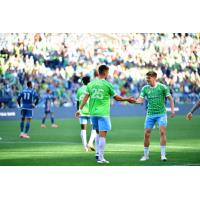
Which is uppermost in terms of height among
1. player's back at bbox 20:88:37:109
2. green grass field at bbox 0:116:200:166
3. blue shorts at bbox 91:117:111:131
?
player's back at bbox 20:88:37:109

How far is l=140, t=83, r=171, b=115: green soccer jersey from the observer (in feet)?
40.5

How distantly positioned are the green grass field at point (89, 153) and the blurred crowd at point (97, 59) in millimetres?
646

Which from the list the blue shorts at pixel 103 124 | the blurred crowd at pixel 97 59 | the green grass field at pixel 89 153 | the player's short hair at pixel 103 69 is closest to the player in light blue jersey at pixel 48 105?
the green grass field at pixel 89 153

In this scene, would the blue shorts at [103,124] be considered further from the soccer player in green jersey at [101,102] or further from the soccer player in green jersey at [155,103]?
the soccer player in green jersey at [155,103]

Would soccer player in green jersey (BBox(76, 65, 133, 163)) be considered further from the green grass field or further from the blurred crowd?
the blurred crowd

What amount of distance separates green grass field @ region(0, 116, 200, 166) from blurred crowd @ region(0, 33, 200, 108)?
2.12 feet

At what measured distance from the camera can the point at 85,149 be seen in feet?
45.1

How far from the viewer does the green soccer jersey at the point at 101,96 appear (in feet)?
40.1

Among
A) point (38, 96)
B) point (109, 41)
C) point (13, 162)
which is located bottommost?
point (13, 162)

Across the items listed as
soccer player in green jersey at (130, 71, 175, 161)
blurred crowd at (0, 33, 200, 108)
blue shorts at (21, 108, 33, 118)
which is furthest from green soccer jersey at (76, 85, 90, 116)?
blue shorts at (21, 108, 33, 118)

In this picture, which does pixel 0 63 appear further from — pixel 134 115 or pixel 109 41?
pixel 134 115

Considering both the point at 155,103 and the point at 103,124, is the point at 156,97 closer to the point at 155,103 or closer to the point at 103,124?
the point at 155,103


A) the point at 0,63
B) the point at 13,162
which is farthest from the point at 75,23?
the point at 13,162
